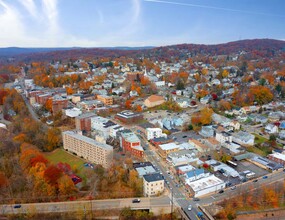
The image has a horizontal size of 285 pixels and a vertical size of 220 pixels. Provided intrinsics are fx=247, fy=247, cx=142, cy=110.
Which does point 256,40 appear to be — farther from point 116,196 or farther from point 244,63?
point 116,196

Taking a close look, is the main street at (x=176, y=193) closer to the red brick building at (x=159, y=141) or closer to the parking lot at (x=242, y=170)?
the red brick building at (x=159, y=141)

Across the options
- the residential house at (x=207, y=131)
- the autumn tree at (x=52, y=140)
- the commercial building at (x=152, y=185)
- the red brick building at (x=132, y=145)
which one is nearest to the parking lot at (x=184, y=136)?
the residential house at (x=207, y=131)

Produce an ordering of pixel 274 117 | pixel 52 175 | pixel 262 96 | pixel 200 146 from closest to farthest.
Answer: pixel 52 175 < pixel 200 146 < pixel 274 117 < pixel 262 96

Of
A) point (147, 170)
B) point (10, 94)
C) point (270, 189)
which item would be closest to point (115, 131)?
point (147, 170)

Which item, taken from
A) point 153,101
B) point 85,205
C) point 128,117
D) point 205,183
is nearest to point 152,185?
point 205,183

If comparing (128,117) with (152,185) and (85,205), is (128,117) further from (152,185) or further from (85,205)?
(85,205)

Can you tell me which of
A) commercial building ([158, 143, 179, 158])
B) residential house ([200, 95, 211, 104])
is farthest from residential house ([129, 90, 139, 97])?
commercial building ([158, 143, 179, 158])

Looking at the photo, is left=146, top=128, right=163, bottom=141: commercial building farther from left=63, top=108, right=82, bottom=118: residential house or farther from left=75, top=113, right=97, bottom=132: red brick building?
left=63, top=108, right=82, bottom=118: residential house
